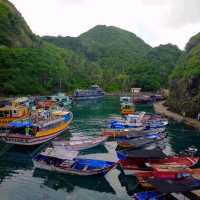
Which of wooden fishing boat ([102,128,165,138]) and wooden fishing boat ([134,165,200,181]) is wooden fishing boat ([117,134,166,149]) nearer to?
wooden fishing boat ([102,128,165,138])

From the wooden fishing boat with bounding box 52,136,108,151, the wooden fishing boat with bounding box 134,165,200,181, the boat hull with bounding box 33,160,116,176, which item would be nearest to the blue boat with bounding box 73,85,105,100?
the wooden fishing boat with bounding box 52,136,108,151

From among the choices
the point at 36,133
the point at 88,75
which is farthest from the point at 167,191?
the point at 88,75

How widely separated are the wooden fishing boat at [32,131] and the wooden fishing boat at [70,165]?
10.5 m

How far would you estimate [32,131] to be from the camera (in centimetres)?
5612

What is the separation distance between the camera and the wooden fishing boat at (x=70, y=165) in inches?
1650

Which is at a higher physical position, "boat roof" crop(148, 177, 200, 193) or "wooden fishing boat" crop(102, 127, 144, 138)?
"wooden fishing boat" crop(102, 127, 144, 138)

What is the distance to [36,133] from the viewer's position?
184ft

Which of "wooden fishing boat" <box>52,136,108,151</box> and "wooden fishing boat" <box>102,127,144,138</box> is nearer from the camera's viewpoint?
"wooden fishing boat" <box>52,136,108,151</box>

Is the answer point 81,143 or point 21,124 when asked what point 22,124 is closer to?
point 21,124

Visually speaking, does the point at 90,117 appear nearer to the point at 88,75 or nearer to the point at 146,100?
the point at 146,100

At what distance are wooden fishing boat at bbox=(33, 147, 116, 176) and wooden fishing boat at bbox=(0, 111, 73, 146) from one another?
34.5ft

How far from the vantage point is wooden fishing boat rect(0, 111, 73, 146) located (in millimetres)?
54500

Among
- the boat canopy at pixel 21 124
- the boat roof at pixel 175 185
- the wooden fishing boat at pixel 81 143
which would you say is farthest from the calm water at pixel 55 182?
the boat roof at pixel 175 185

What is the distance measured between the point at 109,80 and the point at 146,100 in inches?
1910
